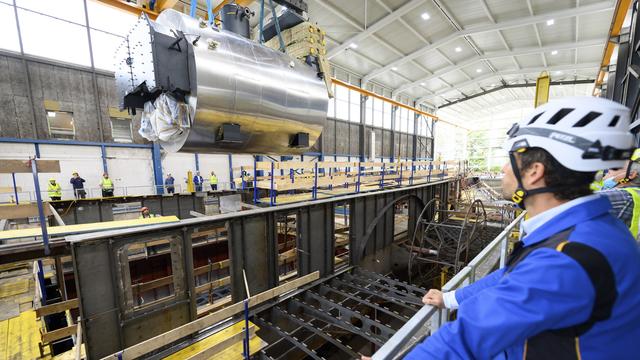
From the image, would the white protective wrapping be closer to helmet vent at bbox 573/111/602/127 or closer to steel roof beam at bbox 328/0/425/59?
helmet vent at bbox 573/111/602/127

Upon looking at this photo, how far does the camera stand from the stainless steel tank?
2.15 meters

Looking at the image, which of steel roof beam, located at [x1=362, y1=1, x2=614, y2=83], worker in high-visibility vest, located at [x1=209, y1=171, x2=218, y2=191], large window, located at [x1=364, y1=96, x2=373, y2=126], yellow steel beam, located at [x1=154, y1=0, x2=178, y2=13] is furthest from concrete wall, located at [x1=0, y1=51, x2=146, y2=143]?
steel roof beam, located at [x1=362, y1=1, x2=614, y2=83]

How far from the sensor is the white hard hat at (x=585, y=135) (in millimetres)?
1165

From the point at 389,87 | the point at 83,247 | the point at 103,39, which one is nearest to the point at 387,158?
the point at 389,87

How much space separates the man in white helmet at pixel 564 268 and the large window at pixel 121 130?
17232 mm

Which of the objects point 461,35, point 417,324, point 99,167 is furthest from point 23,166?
point 461,35

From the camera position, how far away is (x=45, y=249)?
141 inches

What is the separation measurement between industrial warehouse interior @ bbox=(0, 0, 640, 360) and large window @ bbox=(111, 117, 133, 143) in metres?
0.10

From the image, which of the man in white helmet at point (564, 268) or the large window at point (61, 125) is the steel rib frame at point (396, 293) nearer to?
the man in white helmet at point (564, 268)

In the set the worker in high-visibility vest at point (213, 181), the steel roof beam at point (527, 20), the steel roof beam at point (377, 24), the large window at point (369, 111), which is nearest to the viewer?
the steel roof beam at point (527, 20)

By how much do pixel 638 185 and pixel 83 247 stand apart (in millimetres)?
7755

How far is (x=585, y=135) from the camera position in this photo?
1.20 metres

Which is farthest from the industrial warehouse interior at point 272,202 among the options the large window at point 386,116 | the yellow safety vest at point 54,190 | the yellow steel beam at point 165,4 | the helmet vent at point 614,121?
the large window at point 386,116

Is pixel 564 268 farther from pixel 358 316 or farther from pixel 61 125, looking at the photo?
pixel 61 125
